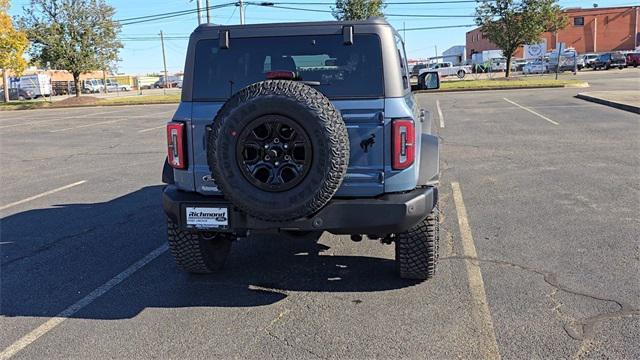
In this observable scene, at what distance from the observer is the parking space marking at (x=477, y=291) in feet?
11.4

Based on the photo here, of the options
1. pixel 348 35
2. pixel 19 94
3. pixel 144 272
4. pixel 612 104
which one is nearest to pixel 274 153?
pixel 348 35

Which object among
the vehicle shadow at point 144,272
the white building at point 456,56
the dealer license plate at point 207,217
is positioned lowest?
the vehicle shadow at point 144,272

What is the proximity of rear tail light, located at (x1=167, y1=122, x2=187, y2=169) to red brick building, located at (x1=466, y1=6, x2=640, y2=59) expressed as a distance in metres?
78.1

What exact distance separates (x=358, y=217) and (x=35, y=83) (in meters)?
62.0

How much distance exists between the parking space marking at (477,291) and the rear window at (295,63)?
1712 millimetres

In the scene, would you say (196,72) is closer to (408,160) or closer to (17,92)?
(408,160)

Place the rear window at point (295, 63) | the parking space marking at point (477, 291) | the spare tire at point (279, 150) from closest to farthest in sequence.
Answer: the parking space marking at point (477, 291) < the spare tire at point (279, 150) < the rear window at point (295, 63)

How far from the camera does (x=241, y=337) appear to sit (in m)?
3.67

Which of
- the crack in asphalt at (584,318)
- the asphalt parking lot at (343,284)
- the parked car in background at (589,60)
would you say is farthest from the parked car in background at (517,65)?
the crack in asphalt at (584,318)

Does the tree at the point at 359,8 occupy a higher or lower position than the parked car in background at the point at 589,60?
higher

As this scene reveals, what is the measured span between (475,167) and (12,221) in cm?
683

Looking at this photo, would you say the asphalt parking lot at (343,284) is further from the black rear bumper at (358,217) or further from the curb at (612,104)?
the curb at (612,104)

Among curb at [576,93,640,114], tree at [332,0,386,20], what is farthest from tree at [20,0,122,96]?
curb at [576,93,640,114]

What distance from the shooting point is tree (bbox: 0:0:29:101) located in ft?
110
